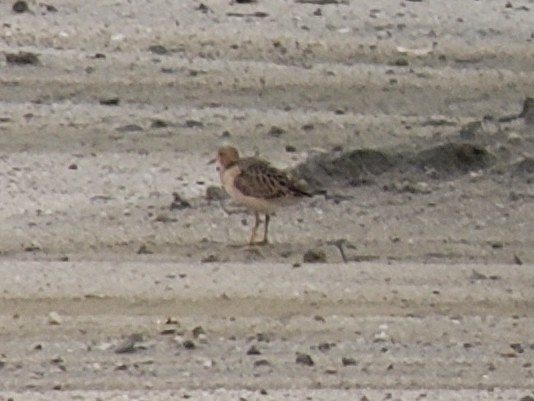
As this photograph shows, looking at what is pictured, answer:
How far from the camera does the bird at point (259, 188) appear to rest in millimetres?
11461

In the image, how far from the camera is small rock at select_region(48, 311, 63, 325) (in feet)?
32.3

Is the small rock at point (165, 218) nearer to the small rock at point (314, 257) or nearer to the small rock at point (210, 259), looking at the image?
the small rock at point (210, 259)

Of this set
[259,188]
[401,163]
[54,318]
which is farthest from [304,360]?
[401,163]

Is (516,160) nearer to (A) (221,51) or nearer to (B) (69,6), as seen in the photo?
(A) (221,51)

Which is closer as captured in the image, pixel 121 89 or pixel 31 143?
pixel 31 143

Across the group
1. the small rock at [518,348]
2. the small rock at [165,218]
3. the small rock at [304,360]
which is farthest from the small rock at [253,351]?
the small rock at [165,218]

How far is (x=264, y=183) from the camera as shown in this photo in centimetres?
1149

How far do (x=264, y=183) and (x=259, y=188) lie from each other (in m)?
0.04

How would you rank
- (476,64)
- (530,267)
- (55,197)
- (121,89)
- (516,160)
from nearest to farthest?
(530,267) < (55,197) < (516,160) < (121,89) < (476,64)

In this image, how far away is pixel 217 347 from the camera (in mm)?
9484

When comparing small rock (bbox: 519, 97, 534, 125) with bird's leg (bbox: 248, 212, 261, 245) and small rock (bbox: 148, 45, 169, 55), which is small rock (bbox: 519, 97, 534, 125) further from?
bird's leg (bbox: 248, 212, 261, 245)

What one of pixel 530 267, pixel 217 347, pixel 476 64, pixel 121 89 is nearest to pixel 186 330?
pixel 217 347

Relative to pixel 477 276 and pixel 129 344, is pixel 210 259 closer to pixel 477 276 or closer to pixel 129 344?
pixel 477 276

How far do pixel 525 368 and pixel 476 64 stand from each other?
261 inches
